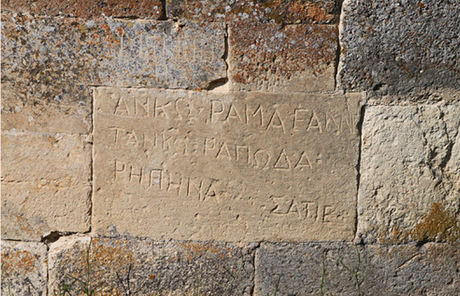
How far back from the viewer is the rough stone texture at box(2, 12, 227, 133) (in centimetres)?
229

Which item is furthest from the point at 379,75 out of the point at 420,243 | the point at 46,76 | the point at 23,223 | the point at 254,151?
the point at 23,223

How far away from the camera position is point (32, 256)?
2.45 metres

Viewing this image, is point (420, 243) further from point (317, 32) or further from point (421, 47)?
point (317, 32)

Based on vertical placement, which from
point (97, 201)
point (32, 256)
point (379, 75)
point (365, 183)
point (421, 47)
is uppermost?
point (421, 47)

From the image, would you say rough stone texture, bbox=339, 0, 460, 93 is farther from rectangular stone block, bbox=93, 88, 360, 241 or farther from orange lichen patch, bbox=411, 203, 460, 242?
orange lichen patch, bbox=411, 203, 460, 242

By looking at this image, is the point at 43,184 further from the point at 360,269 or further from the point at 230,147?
the point at 360,269

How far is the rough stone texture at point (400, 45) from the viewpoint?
2.25 meters

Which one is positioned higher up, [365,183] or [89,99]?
[89,99]

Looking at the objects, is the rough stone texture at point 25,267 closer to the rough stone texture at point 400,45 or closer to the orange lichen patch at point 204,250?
the orange lichen patch at point 204,250

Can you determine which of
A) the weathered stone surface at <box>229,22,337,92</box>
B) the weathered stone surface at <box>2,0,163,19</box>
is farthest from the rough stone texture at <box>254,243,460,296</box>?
the weathered stone surface at <box>2,0,163,19</box>

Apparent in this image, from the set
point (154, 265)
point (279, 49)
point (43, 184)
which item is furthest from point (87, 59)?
point (154, 265)

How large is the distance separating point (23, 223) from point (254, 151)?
1.50m

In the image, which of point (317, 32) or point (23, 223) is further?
point (23, 223)

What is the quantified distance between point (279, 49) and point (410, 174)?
1088 mm
